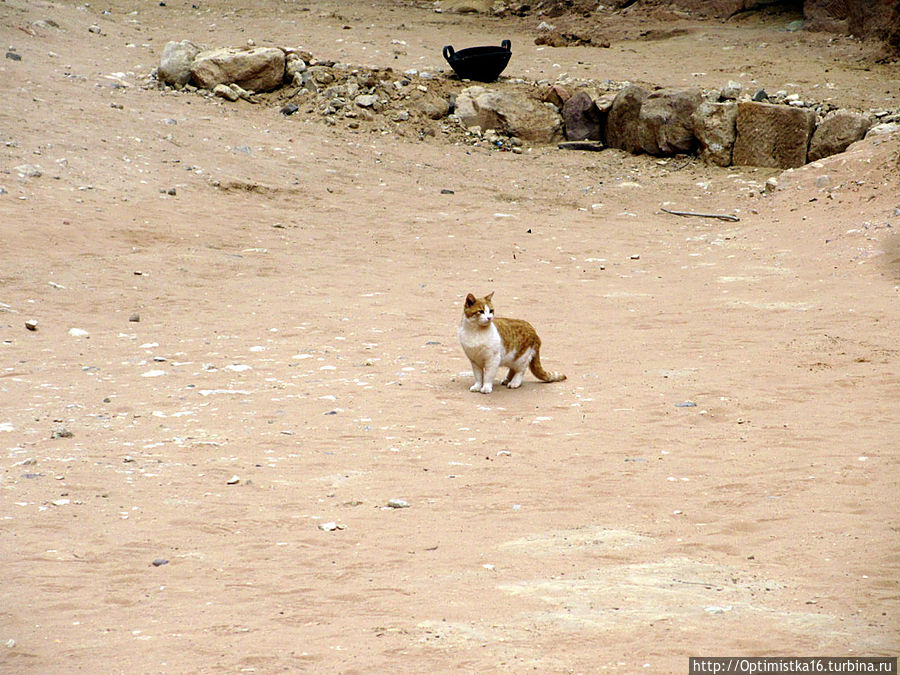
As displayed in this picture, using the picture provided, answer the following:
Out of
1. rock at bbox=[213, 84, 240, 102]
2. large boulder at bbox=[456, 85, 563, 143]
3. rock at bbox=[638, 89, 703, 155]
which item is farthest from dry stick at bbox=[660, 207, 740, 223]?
rock at bbox=[213, 84, 240, 102]

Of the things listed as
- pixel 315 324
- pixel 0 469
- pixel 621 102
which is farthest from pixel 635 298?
pixel 621 102

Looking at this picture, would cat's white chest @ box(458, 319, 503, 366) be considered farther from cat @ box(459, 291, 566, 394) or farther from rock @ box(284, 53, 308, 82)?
rock @ box(284, 53, 308, 82)

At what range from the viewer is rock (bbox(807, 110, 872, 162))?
15180 millimetres

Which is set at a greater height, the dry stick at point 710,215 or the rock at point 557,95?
the rock at point 557,95

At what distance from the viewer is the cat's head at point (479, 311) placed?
22.6ft

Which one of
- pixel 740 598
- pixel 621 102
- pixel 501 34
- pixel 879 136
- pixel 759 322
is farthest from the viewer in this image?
pixel 501 34

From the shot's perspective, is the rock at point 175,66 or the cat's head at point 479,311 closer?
the cat's head at point 479,311

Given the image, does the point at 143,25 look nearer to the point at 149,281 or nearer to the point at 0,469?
the point at 149,281

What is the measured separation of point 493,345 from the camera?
7023 mm

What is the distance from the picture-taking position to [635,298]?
10328 millimetres

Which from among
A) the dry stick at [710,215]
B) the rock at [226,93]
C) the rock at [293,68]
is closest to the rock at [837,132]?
the dry stick at [710,215]

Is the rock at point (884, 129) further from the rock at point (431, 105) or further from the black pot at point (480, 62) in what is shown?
the rock at point (431, 105)

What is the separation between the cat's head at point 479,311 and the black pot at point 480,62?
12.0 metres

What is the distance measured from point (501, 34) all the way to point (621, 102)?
22.1 ft
